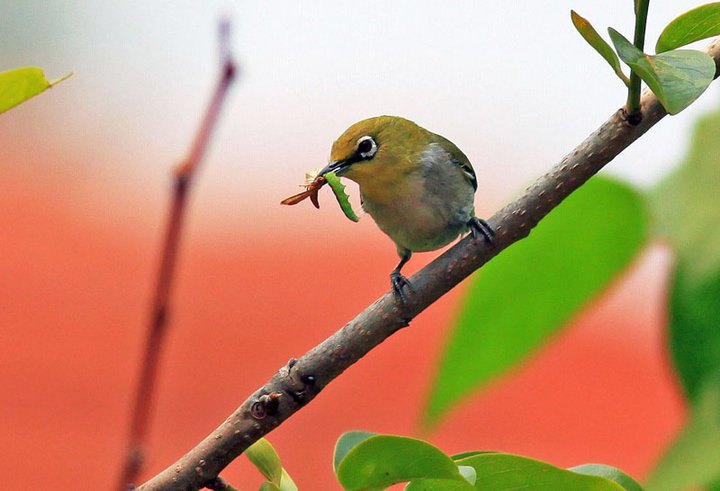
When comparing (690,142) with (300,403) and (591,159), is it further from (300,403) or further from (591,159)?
(300,403)

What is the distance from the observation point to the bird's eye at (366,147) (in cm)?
192

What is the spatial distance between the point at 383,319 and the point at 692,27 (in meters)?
0.41

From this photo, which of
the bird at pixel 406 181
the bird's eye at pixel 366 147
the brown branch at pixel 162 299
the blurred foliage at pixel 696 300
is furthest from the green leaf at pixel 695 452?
the bird's eye at pixel 366 147

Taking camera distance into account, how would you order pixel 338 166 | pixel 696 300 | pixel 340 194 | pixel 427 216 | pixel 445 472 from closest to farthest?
pixel 445 472, pixel 340 194, pixel 696 300, pixel 338 166, pixel 427 216

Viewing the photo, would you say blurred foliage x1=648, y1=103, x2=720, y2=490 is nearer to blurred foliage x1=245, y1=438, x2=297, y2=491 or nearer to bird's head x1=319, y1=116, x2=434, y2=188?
blurred foliage x1=245, y1=438, x2=297, y2=491

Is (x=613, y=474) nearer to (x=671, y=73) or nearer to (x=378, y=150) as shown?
(x=671, y=73)

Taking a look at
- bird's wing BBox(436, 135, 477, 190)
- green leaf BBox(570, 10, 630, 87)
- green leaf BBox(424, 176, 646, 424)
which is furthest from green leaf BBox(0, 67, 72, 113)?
bird's wing BBox(436, 135, 477, 190)

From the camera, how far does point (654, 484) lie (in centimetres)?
121

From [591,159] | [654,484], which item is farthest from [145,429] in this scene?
[654,484]

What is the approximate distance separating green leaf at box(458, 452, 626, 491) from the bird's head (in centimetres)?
104

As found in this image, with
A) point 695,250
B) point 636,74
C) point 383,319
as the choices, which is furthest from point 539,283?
point 636,74

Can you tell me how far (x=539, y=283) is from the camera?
146 centimetres

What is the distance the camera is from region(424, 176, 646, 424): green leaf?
143 centimetres

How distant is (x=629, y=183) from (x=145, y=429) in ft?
2.86
